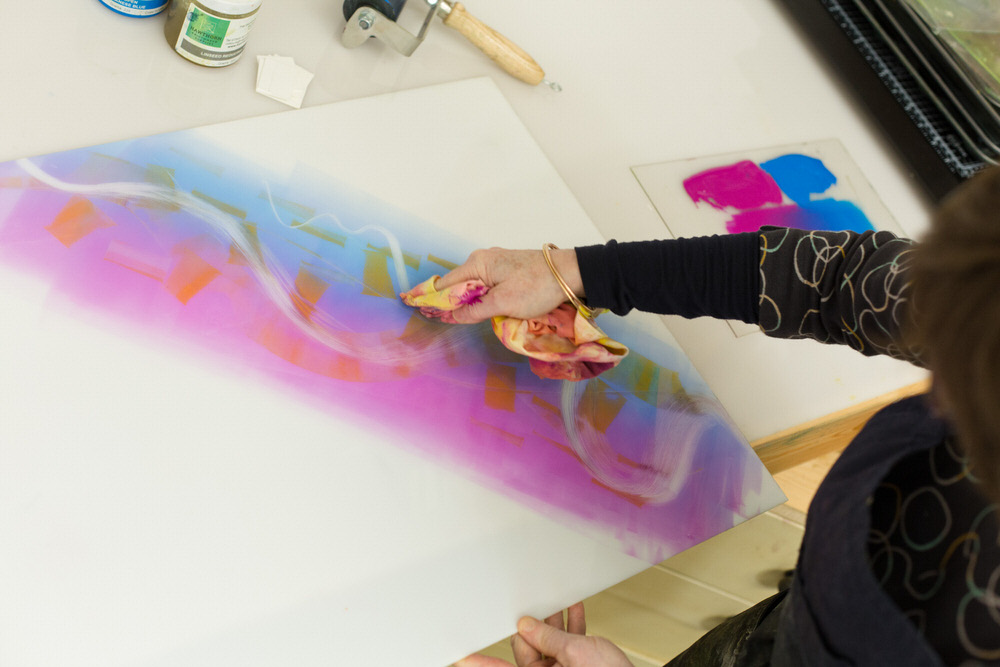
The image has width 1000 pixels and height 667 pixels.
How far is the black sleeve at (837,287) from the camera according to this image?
769 mm

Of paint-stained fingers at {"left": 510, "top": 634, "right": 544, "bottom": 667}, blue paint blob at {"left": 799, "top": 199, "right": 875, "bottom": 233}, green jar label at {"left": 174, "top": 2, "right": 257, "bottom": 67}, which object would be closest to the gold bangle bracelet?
paint-stained fingers at {"left": 510, "top": 634, "right": 544, "bottom": 667}

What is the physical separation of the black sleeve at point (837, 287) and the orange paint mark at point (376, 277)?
16.4 inches

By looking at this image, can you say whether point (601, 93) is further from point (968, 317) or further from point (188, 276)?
point (968, 317)

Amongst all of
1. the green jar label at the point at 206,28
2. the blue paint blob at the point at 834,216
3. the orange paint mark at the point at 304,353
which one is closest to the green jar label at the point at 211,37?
the green jar label at the point at 206,28

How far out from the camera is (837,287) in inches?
32.5

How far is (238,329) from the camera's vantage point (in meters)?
0.83

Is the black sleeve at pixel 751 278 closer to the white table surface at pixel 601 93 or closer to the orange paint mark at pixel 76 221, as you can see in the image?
the white table surface at pixel 601 93

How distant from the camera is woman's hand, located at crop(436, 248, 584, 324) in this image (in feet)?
2.85

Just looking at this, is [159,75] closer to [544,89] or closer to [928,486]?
[544,89]

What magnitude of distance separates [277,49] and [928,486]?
93cm

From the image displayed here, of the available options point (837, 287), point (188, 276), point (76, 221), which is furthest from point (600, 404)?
point (76, 221)

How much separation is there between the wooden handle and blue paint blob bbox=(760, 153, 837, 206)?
0.42 meters

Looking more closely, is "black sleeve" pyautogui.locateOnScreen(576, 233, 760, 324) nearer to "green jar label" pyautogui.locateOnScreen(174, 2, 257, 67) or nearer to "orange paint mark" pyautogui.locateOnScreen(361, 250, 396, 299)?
"orange paint mark" pyautogui.locateOnScreen(361, 250, 396, 299)

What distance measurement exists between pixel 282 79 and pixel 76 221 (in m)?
0.34
